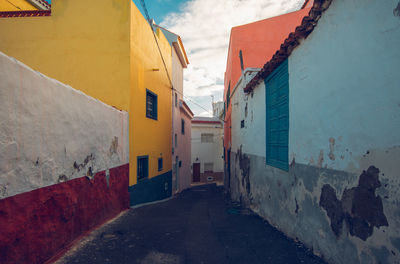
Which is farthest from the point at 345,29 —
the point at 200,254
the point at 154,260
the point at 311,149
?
the point at 154,260

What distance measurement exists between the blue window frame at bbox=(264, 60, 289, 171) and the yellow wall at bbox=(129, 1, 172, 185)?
15.2 feet

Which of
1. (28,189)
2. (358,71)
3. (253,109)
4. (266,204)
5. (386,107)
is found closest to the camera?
(386,107)

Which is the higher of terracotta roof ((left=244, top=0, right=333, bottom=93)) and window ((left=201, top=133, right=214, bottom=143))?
terracotta roof ((left=244, top=0, right=333, bottom=93))

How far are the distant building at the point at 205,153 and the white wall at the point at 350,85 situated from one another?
76.4 ft

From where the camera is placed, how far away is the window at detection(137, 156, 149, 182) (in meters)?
9.56

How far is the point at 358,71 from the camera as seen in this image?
3254mm

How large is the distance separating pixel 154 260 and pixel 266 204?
3744 millimetres

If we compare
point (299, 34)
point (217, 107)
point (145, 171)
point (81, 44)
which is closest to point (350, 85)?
point (299, 34)

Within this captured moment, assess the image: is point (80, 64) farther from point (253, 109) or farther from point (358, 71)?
point (358, 71)

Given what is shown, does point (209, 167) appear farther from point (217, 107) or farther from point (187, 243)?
point (187, 243)

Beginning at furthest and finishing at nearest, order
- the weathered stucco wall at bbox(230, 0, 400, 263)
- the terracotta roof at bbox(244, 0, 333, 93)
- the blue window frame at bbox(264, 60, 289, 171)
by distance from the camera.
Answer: the blue window frame at bbox(264, 60, 289, 171), the terracotta roof at bbox(244, 0, 333, 93), the weathered stucco wall at bbox(230, 0, 400, 263)

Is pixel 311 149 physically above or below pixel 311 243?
above

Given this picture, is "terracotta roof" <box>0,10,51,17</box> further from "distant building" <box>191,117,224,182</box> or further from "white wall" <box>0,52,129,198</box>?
"distant building" <box>191,117,224,182</box>

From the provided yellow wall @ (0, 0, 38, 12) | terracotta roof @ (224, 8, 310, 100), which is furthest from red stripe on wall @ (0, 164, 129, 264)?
terracotta roof @ (224, 8, 310, 100)
